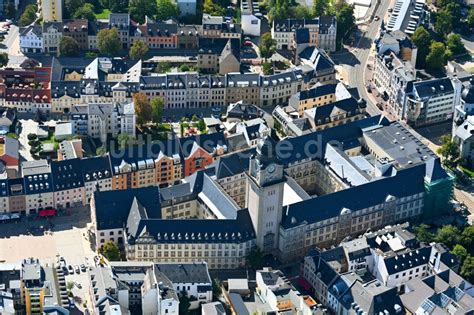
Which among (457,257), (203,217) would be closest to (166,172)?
(203,217)

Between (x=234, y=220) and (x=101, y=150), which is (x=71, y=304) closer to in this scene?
(x=234, y=220)

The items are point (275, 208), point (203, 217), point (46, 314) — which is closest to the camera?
point (46, 314)

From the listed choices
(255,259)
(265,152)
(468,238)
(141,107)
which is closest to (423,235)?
(468,238)

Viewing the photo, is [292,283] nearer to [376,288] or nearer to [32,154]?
[376,288]

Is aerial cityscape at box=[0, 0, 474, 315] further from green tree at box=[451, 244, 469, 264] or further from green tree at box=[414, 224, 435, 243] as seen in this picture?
green tree at box=[414, 224, 435, 243]

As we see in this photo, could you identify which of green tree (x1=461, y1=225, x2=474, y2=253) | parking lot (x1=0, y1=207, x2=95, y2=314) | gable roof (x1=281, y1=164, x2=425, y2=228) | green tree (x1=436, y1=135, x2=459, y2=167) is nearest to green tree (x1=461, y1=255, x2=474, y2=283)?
green tree (x1=461, y1=225, x2=474, y2=253)

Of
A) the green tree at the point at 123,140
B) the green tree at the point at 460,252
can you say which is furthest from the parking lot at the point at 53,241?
the green tree at the point at 460,252
